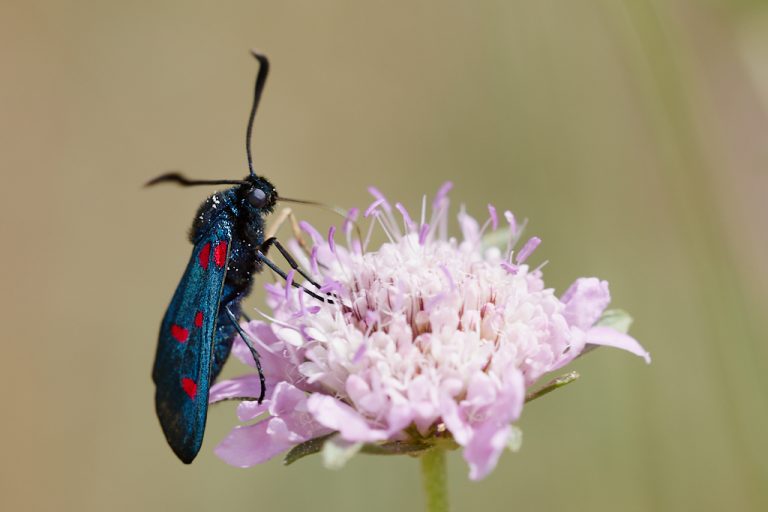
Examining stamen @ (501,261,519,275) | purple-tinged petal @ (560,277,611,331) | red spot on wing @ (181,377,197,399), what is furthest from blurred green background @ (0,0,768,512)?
red spot on wing @ (181,377,197,399)

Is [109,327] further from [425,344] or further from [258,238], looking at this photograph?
[425,344]

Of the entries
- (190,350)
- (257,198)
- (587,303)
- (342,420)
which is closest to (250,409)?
(190,350)

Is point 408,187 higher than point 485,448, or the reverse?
point 408,187

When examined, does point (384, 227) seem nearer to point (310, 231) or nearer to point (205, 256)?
point (310, 231)

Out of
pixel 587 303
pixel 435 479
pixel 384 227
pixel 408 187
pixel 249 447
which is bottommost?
pixel 435 479

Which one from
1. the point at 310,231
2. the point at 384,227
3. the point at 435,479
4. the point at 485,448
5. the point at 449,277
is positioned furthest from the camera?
the point at 384,227

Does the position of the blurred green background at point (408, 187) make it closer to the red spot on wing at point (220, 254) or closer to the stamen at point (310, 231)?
the stamen at point (310, 231)

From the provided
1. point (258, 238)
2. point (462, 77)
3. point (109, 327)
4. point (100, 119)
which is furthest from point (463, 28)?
point (258, 238)
